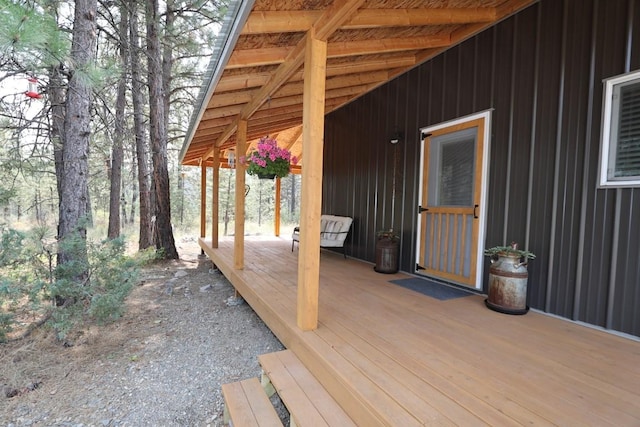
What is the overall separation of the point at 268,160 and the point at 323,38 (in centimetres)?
221

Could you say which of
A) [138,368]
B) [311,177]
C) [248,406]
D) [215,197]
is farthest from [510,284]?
[215,197]

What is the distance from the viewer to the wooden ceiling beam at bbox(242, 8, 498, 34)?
2.09 m

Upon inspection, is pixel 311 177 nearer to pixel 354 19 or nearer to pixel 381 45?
pixel 354 19

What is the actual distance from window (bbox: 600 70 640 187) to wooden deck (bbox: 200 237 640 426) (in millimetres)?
1170

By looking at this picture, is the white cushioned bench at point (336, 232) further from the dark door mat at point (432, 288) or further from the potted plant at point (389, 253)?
the dark door mat at point (432, 288)

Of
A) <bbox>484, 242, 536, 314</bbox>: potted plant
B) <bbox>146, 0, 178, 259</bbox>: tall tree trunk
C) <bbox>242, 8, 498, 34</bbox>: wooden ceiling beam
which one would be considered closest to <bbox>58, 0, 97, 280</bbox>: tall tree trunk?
<bbox>242, 8, 498, 34</bbox>: wooden ceiling beam

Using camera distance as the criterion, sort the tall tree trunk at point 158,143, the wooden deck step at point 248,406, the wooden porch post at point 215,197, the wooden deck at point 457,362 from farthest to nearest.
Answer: the tall tree trunk at point 158,143
the wooden porch post at point 215,197
the wooden deck step at point 248,406
the wooden deck at point 457,362

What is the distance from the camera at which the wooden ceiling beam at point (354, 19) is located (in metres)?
2.09

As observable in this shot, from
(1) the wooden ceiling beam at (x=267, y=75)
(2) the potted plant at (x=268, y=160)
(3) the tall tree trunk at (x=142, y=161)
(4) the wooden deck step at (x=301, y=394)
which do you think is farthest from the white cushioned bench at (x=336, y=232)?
(3) the tall tree trunk at (x=142, y=161)

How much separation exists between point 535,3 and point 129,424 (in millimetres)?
4622

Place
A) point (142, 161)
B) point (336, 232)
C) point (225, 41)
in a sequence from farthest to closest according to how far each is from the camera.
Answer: point (142, 161)
point (336, 232)
point (225, 41)

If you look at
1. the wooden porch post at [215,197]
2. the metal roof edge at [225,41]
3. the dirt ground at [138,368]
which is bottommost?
the dirt ground at [138,368]

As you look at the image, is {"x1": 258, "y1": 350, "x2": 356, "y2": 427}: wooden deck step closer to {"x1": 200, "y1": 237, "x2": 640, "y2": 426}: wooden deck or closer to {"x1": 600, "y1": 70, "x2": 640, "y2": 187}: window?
{"x1": 200, "y1": 237, "x2": 640, "y2": 426}: wooden deck

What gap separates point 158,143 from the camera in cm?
708
